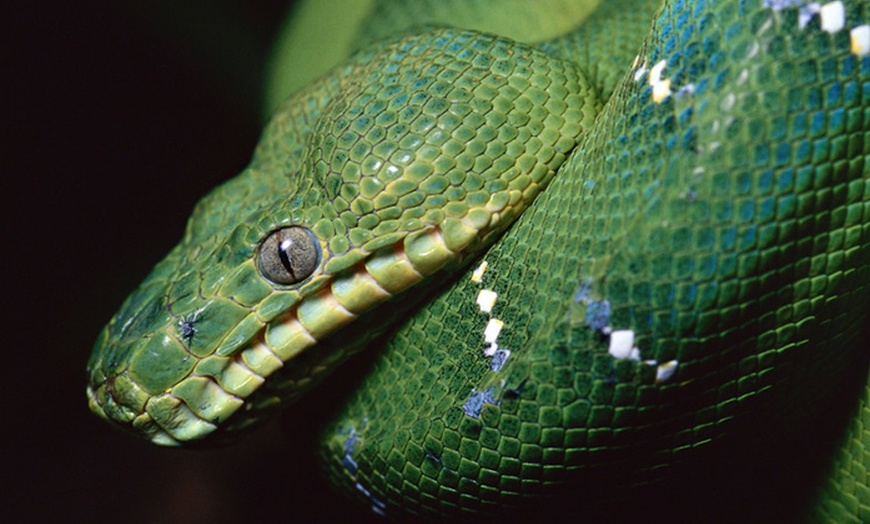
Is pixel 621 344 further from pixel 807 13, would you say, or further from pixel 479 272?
pixel 807 13

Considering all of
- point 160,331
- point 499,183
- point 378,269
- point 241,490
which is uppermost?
point 499,183

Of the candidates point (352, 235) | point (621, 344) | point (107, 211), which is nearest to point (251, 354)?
point (352, 235)

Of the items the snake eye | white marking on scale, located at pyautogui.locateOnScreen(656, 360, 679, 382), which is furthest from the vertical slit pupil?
white marking on scale, located at pyautogui.locateOnScreen(656, 360, 679, 382)

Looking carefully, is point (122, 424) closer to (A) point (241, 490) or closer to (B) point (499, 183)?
(B) point (499, 183)

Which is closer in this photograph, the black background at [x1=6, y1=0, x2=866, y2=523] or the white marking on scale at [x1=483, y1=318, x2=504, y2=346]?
the white marking on scale at [x1=483, y1=318, x2=504, y2=346]

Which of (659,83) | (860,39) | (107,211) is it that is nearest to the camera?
(860,39)

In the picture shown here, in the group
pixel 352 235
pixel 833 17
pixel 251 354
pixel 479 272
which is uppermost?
pixel 833 17

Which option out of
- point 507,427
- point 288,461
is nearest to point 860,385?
point 507,427

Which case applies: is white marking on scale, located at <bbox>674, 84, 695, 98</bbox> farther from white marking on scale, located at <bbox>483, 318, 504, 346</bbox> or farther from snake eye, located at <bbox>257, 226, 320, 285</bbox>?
snake eye, located at <bbox>257, 226, 320, 285</bbox>
